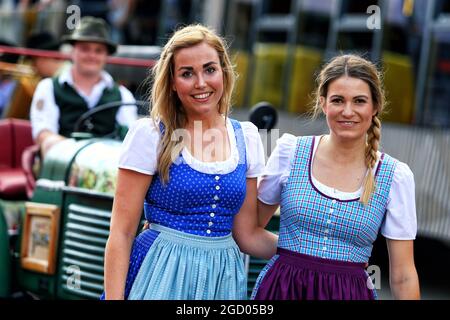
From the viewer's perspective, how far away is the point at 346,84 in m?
3.02

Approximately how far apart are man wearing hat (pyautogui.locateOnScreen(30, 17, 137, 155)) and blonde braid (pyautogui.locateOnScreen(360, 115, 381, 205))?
3.02 meters

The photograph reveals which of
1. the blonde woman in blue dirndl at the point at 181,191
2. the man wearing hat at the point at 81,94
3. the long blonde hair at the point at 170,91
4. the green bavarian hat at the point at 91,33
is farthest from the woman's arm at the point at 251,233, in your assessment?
the green bavarian hat at the point at 91,33

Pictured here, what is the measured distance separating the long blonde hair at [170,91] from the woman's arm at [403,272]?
0.79 metres

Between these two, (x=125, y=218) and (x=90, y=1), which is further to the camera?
(x=90, y=1)

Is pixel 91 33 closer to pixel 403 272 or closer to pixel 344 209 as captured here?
pixel 344 209

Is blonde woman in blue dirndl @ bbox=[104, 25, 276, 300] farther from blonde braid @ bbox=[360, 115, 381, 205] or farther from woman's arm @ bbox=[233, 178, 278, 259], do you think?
blonde braid @ bbox=[360, 115, 381, 205]

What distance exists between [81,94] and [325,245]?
3.41 metres

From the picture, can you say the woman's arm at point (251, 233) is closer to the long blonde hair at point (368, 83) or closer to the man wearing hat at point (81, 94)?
the long blonde hair at point (368, 83)

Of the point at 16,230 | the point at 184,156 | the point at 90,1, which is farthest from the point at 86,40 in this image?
the point at 90,1

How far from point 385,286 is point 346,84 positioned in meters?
5.14

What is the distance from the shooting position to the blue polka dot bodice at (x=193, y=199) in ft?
9.67

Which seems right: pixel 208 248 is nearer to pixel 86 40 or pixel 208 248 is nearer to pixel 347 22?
pixel 86 40

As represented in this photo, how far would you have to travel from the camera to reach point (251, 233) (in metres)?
3.20
